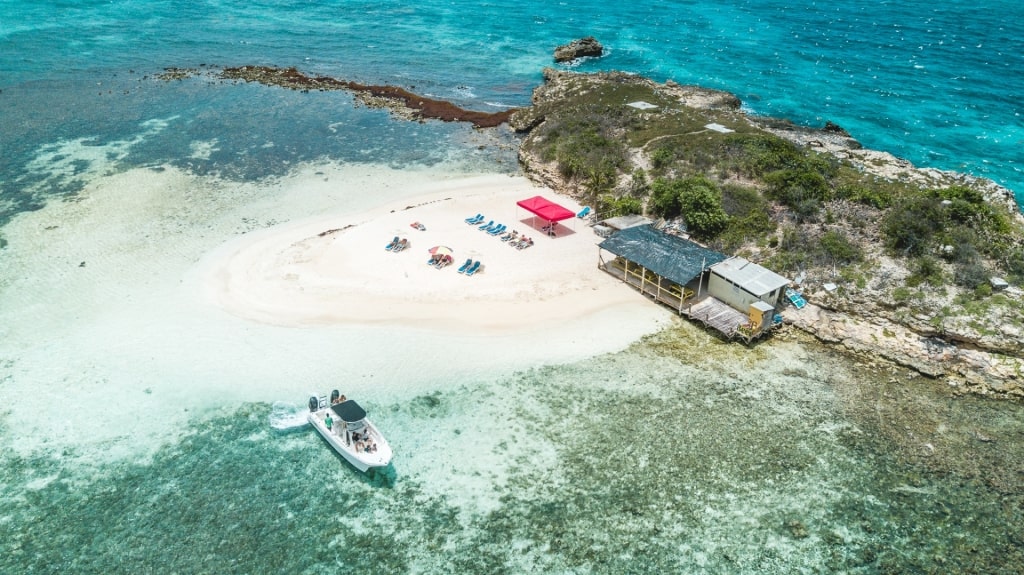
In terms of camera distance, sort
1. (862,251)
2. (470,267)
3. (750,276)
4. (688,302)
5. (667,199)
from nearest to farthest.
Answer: (750,276) → (688,302) → (862,251) → (470,267) → (667,199)

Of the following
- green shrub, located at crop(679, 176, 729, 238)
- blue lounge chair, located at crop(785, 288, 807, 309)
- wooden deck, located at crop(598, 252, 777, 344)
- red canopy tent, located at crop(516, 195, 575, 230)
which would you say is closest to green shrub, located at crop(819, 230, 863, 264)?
blue lounge chair, located at crop(785, 288, 807, 309)

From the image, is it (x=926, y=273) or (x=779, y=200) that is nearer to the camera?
(x=926, y=273)

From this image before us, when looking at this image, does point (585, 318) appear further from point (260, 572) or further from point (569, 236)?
point (260, 572)

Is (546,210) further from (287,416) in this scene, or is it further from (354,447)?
(354,447)

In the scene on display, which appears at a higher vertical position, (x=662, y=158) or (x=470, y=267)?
(x=662, y=158)

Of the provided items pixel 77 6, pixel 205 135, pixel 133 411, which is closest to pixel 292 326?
pixel 133 411

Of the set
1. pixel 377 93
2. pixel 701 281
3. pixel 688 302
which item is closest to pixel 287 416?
pixel 688 302
